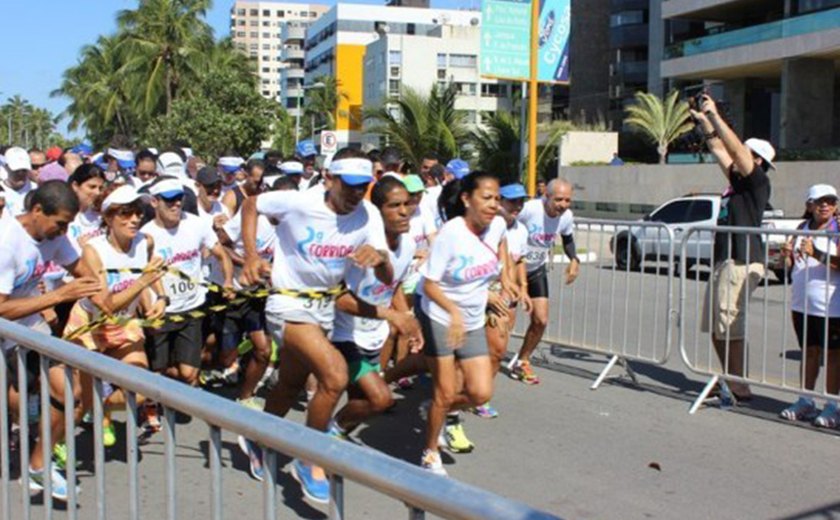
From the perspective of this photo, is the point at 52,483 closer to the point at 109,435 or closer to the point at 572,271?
the point at 109,435

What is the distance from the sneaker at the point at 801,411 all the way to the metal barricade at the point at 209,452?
505 cm

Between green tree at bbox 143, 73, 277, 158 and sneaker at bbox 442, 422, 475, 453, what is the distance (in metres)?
33.4

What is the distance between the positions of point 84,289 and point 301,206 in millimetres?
1240

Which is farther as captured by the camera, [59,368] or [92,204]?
[92,204]

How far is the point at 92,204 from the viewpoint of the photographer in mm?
7191

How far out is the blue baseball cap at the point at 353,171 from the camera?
5168 millimetres

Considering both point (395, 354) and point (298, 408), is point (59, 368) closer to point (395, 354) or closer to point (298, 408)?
point (298, 408)

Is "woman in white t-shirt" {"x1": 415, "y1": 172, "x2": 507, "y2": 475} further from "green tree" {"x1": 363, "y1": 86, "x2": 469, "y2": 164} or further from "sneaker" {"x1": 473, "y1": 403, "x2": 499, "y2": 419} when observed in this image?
"green tree" {"x1": 363, "y1": 86, "x2": 469, "y2": 164}

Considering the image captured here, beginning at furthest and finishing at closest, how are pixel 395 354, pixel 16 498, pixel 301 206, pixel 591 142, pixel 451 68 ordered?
pixel 451 68, pixel 591 142, pixel 395 354, pixel 301 206, pixel 16 498

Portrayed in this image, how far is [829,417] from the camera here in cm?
675

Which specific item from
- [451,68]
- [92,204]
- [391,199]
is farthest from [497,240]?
[451,68]

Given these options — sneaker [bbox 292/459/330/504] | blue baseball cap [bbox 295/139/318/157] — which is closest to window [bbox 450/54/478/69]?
blue baseball cap [bbox 295/139/318/157]

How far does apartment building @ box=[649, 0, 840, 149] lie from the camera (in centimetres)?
3419

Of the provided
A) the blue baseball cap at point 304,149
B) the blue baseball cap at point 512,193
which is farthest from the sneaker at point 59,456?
the blue baseball cap at point 304,149
